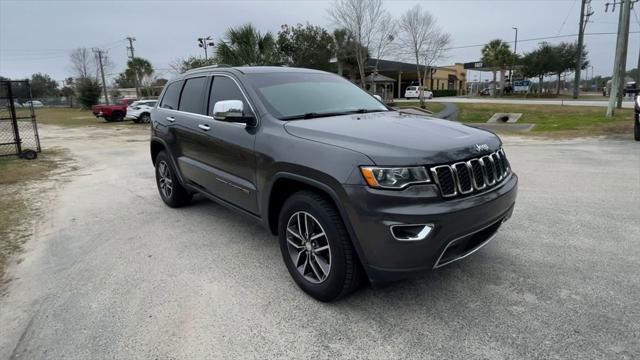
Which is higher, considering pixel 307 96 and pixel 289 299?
pixel 307 96

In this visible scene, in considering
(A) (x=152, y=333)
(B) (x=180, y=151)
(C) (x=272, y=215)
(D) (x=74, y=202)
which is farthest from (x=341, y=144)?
(D) (x=74, y=202)

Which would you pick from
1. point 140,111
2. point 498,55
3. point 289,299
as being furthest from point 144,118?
point 498,55

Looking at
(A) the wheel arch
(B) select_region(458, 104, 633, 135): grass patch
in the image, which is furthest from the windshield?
(B) select_region(458, 104, 633, 135): grass patch

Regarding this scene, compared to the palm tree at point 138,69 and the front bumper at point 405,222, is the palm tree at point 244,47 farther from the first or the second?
the palm tree at point 138,69

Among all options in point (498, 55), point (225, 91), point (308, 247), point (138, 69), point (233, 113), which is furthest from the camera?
point (138, 69)

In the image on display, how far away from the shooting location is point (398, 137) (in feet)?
9.53

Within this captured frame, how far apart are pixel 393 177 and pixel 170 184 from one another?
12.7ft

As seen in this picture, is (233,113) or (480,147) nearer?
(480,147)

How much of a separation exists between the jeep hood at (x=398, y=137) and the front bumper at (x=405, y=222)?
0.73 ft

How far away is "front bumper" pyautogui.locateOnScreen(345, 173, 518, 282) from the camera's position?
255 centimetres

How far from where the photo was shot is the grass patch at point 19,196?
15.3 ft

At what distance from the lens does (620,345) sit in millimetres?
2531

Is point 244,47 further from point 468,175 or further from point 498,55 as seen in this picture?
point 498,55

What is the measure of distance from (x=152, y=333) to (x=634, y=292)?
3509 millimetres
